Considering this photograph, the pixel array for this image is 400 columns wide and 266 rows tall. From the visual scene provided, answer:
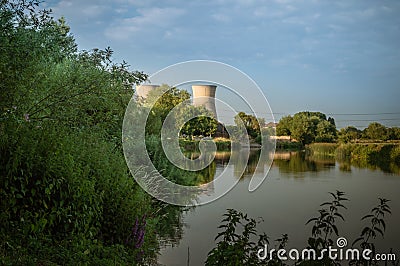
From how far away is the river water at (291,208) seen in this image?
246 inches

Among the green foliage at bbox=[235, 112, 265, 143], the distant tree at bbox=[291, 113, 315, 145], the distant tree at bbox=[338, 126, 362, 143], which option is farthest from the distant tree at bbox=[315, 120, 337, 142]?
the green foliage at bbox=[235, 112, 265, 143]

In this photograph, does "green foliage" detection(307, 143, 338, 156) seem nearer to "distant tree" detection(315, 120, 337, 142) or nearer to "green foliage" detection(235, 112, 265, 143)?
"distant tree" detection(315, 120, 337, 142)

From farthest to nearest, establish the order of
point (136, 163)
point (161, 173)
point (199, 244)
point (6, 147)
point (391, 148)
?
point (391, 148) < point (161, 173) < point (136, 163) < point (199, 244) < point (6, 147)

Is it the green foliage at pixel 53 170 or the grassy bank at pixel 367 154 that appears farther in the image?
the grassy bank at pixel 367 154

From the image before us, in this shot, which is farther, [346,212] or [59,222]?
[346,212]

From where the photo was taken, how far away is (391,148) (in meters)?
22.6

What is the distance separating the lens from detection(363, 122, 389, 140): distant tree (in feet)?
88.6

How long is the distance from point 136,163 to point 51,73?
277 cm

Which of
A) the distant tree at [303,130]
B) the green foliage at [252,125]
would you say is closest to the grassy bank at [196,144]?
the green foliage at [252,125]

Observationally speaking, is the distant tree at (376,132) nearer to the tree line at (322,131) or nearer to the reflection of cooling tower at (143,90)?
the tree line at (322,131)

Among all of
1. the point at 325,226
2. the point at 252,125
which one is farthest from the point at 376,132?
the point at 325,226

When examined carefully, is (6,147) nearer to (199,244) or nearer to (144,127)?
(199,244)

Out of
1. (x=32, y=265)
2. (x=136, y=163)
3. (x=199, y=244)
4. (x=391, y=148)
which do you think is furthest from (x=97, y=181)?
(x=391, y=148)

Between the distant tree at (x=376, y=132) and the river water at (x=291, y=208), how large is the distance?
11.8 metres
